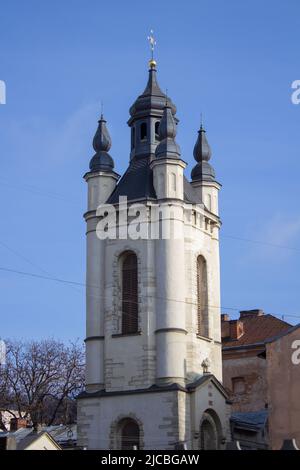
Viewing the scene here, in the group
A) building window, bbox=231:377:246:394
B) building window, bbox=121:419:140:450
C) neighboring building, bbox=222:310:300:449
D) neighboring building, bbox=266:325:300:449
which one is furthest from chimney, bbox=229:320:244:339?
neighboring building, bbox=266:325:300:449

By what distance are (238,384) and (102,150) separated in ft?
61.3

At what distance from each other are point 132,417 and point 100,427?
1754mm

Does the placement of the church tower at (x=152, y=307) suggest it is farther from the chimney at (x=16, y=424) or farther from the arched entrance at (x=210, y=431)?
the chimney at (x=16, y=424)

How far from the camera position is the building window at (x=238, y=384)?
64819mm

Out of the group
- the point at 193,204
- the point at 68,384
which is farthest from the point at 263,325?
the point at 193,204

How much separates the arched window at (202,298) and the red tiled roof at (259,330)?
13.5 m

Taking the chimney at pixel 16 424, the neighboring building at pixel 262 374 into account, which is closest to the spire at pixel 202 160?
the neighboring building at pixel 262 374

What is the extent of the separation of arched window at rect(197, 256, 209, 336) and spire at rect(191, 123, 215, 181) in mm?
4830

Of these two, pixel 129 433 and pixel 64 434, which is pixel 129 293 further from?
pixel 64 434

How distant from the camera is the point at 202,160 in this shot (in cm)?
5656

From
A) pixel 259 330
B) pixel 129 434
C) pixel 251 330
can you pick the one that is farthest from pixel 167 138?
pixel 251 330

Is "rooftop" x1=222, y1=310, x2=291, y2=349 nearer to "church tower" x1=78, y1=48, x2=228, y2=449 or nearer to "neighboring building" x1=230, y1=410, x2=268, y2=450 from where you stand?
"neighboring building" x1=230, y1=410, x2=268, y2=450

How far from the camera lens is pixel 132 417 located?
48.7 meters

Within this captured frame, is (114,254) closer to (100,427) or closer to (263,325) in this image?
(100,427)
